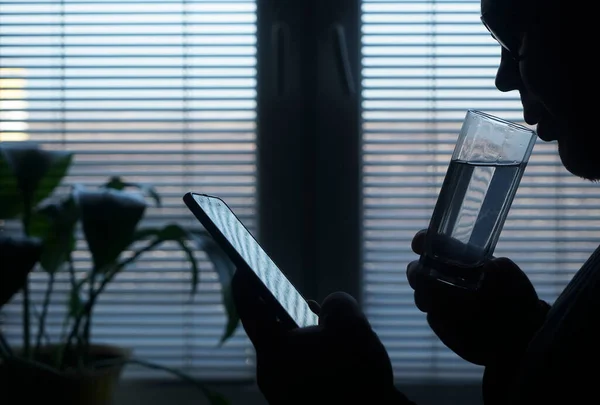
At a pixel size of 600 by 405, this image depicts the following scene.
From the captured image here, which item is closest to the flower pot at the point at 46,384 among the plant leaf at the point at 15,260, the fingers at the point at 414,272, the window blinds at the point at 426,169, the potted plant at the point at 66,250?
the potted plant at the point at 66,250

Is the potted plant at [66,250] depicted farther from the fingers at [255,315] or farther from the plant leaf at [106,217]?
the fingers at [255,315]

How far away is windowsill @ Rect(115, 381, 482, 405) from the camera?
1.48 meters

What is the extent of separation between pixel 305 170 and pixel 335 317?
861mm

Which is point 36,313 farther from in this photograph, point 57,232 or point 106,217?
point 106,217

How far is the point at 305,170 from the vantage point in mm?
1456

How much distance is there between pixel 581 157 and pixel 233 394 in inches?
42.9

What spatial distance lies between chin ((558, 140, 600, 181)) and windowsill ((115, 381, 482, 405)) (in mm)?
978

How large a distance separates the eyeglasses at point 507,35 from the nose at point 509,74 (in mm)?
26

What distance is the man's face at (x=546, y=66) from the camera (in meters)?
0.58

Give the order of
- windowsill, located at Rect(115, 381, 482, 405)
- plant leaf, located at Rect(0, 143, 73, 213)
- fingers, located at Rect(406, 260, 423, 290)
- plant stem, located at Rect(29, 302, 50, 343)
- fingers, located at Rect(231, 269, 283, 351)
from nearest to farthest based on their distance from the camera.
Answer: fingers, located at Rect(231, 269, 283, 351) < fingers, located at Rect(406, 260, 423, 290) < plant leaf, located at Rect(0, 143, 73, 213) < plant stem, located at Rect(29, 302, 50, 343) < windowsill, located at Rect(115, 381, 482, 405)

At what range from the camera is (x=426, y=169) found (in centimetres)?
145

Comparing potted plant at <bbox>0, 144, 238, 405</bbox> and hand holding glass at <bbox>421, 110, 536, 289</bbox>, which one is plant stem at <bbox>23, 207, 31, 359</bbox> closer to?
potted plant at <bbox>0, 144, 238, 405</bbox>

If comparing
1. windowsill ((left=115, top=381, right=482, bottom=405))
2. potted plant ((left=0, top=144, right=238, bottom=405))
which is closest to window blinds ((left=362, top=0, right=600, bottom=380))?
windowsill ((left=115, top=381, right=482, bottom=405))

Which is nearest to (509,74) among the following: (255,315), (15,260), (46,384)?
(255,315)
